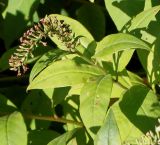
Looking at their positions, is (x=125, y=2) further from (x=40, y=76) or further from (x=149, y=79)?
(x=40, y=76)

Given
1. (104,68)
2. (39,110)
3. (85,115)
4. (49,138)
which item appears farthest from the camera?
(39,110)

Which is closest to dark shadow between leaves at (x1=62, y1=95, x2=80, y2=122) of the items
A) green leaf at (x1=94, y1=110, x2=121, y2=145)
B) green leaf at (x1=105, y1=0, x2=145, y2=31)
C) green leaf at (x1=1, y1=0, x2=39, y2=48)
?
green leaf at (x1=105, y1=0, x2=145, y2=31)

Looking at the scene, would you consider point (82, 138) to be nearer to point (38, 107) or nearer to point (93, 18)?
point (38, 107)

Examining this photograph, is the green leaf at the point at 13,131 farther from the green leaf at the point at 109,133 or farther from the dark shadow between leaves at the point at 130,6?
the dark shadow between leaves at the point at 130,6

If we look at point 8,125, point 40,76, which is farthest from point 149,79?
point 8,125

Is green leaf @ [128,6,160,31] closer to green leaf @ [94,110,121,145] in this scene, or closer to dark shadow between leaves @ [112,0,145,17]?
dark shadow between leaves @ [112,0,145,17]

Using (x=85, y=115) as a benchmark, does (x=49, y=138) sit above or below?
below
